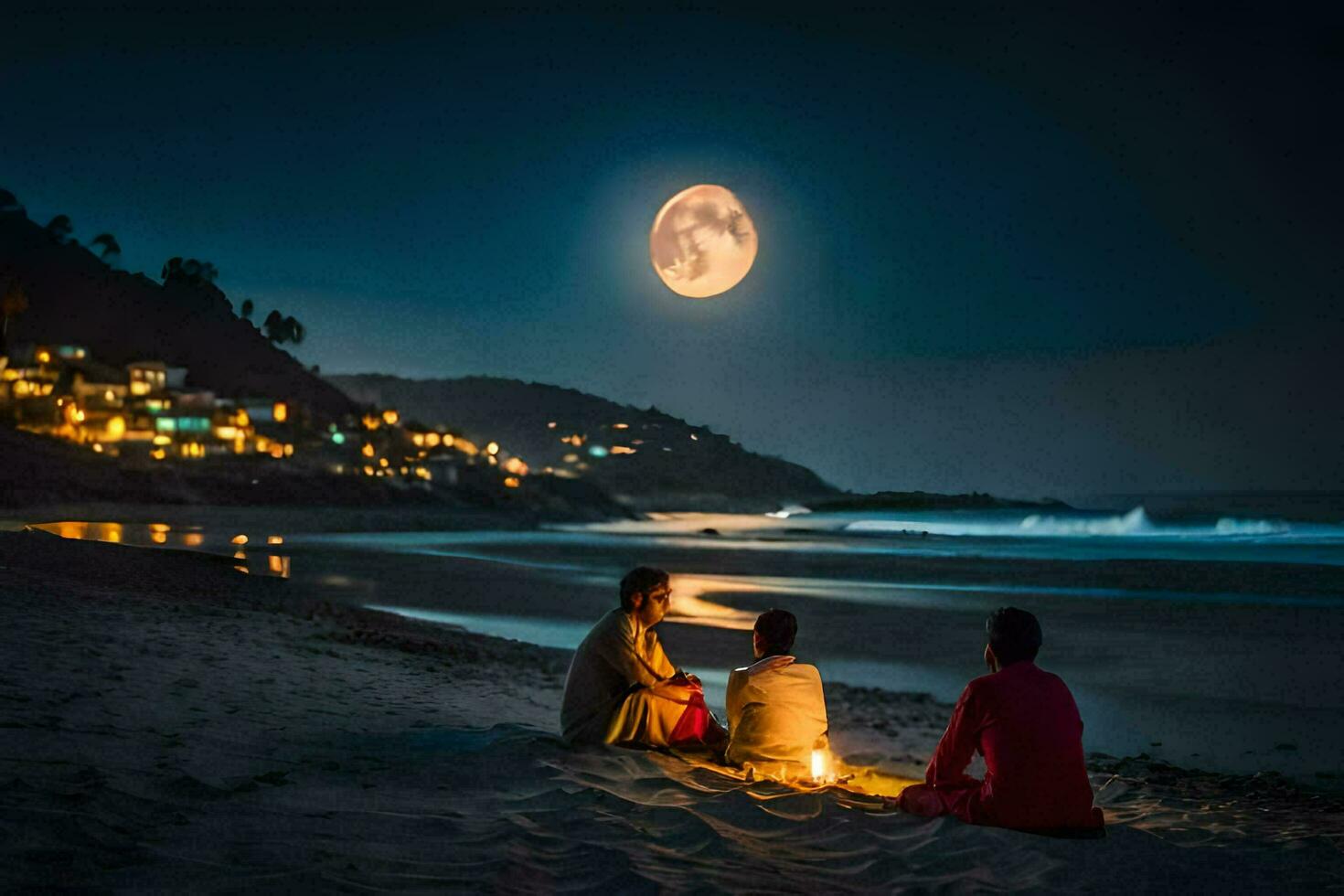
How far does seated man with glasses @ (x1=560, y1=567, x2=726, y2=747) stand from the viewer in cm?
637

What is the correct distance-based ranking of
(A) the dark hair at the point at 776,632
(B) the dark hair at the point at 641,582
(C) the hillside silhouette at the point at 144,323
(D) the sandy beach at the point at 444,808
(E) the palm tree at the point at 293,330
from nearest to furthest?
(D) the sandy beach at the point at 444,808, (A) the dark hair at the point at 776,632, (B) the dark hair at the point at 641,582, (C) the hillside silhouette at the point at 144,323, (E) the palm tree at the point at 293,330

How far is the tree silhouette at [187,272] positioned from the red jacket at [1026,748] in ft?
506

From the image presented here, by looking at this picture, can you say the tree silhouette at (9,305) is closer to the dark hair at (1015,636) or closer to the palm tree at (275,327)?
the palm tree at (275,327)

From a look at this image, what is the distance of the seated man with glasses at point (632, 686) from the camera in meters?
6.37

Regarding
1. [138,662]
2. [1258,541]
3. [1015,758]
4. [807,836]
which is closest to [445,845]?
[807,836]

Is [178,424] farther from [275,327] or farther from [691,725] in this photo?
[691,725]

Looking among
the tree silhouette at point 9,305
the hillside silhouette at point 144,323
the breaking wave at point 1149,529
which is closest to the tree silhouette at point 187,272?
the hillside silhouette at point 144,323

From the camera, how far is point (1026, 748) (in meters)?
4.81

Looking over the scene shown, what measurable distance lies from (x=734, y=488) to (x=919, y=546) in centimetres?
12537

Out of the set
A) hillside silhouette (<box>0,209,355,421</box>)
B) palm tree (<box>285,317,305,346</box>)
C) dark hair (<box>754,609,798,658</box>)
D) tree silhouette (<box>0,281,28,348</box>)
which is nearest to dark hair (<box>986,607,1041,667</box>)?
dark hair (<box>754,609,798,658</box>)

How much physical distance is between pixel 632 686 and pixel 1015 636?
2551 millimetres

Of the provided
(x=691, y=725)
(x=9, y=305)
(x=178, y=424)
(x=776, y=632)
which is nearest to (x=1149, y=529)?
(x=691, y=725)

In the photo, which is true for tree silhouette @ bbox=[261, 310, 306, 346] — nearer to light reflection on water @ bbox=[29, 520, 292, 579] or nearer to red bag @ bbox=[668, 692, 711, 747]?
light reflection on water @ bbox=[29, 520, 292, 579]

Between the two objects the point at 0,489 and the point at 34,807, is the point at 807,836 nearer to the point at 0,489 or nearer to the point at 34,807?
the point at 34,807
